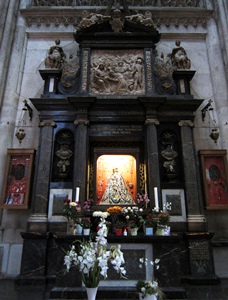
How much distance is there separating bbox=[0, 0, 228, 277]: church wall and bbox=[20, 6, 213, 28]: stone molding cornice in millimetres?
249

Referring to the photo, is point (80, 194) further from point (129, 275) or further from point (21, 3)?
point (21, 3)

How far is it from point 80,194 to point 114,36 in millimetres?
5643

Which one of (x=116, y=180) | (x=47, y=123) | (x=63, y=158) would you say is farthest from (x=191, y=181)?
(x=47, y=123)

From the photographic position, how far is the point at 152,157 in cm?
789

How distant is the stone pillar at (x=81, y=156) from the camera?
7.55 m

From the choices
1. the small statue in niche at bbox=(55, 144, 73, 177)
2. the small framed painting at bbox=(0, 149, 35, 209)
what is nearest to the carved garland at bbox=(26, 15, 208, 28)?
the small statue in niche at bbox=(55, 144, 73, 177)

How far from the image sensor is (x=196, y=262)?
673cm

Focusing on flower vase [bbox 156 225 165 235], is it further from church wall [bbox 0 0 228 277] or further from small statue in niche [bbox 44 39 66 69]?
small statue in niche [bbox 44 39 66 69]

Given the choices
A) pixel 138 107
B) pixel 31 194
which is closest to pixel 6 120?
pixel 31 194

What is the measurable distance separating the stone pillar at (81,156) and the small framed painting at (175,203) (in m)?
2.37

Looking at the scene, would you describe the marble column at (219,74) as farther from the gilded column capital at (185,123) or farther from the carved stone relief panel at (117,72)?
the carved stone relief panel at (117,72)

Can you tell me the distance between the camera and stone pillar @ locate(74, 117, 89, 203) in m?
7.55

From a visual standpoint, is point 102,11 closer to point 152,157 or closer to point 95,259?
point 152,157

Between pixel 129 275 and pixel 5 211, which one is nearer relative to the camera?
pixel 129 275
